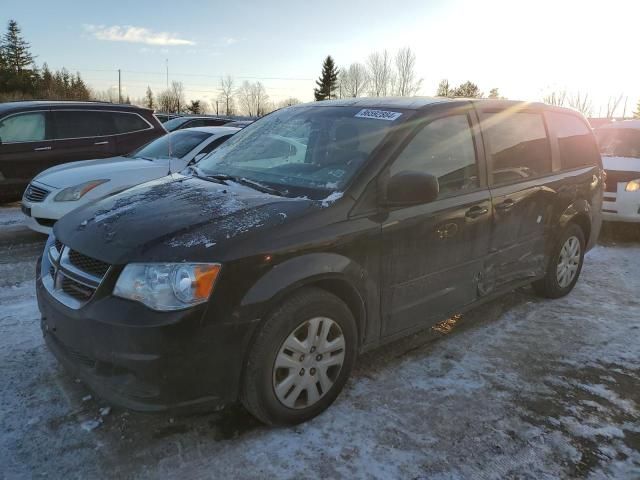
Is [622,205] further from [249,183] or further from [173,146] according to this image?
[173,146]

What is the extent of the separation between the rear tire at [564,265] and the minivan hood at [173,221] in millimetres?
2912

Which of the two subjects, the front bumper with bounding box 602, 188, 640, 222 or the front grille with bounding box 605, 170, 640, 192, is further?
the front grille with bounding box 605, 170, 640, 192

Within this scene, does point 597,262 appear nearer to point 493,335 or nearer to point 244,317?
point 493,335

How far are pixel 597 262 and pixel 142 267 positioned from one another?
5874 millimetres

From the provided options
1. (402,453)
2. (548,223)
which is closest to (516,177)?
(548,223)

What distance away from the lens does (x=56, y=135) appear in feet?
26.9

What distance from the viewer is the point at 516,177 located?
395 centimetres

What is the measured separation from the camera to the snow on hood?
772 centimetres

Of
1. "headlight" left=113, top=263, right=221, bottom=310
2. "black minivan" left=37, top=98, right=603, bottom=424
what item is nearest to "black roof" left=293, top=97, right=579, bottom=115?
"black minivan" left=37, top=98, right=603, bottom=424

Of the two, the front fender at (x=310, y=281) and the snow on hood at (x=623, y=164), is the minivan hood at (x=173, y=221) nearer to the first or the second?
the front fender at (x=310, y=281)

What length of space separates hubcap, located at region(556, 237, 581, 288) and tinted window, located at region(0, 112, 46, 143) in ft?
25.3

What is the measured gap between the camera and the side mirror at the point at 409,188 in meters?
2.88

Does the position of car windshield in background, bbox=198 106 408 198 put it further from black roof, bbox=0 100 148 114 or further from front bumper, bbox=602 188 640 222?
front bumper, bbox=602 188 640 222

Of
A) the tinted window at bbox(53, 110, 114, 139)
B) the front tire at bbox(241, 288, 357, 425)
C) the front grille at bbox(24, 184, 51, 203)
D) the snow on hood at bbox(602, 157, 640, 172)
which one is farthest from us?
the tinted window at bbox(53, 110, 114, 139)
